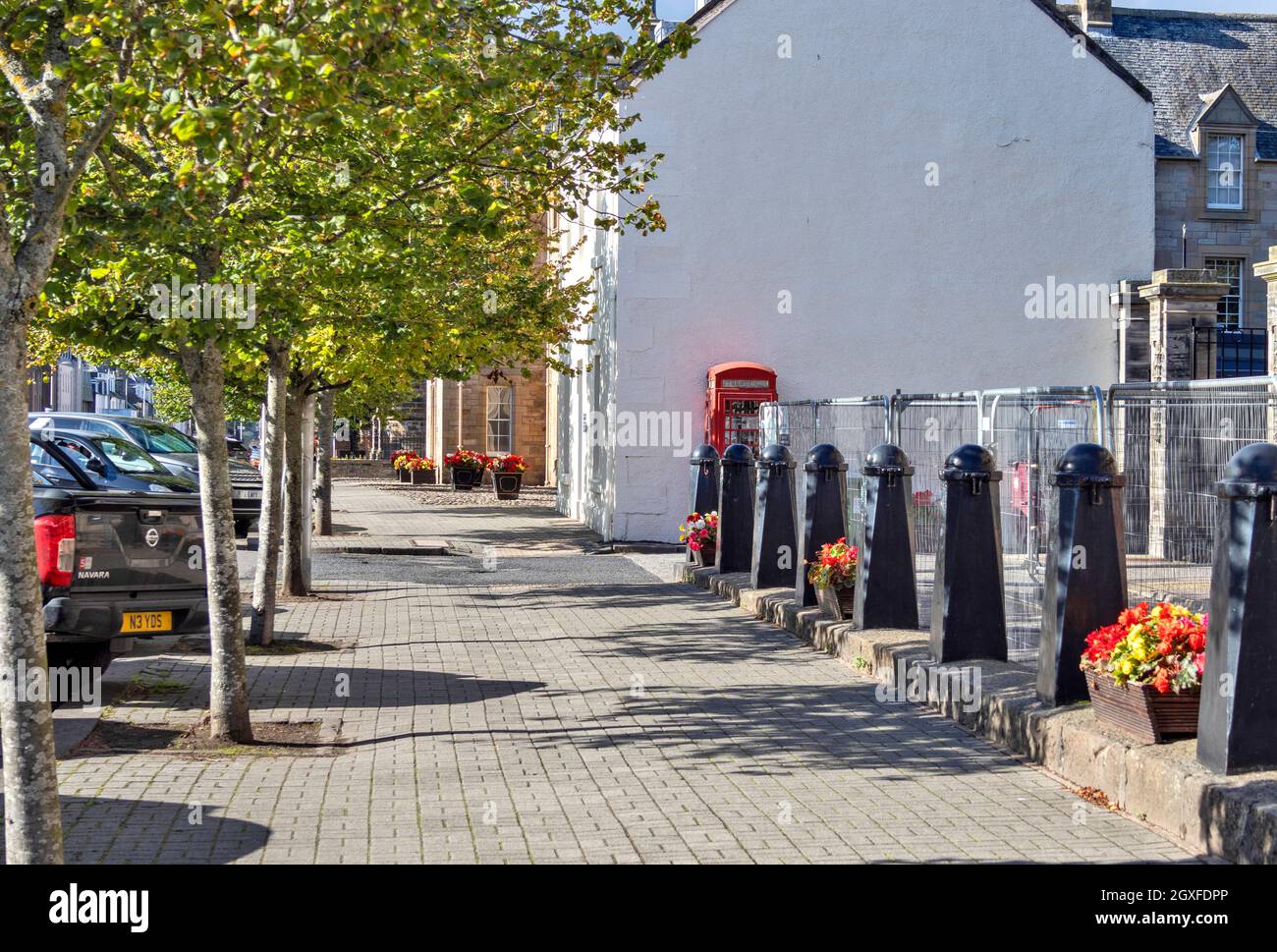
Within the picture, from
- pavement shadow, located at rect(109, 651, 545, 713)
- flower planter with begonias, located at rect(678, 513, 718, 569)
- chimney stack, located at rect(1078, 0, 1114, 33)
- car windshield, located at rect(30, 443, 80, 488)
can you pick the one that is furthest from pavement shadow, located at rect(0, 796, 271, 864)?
chimney stack, located at rect(1078, 0, 1114, 33)

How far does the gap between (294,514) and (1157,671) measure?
10.2 m

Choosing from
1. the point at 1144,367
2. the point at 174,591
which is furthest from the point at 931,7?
the point at 174,591

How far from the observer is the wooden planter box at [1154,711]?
655 centimetres

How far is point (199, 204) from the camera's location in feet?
24.9

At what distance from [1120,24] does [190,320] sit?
3012 cm

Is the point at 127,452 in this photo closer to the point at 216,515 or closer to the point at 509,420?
the point at 216,515

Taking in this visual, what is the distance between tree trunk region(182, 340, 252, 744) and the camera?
840cm

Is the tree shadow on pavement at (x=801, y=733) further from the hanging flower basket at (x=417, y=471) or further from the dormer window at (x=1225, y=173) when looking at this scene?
the hanging flower basket at (x=417, y=471)

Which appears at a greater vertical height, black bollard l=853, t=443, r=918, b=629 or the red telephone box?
the red telephone box

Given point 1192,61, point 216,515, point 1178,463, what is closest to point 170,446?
point 216,515

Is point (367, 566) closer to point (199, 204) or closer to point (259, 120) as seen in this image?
point (199, 204)

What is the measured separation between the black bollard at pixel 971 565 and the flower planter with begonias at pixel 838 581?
8.20 feet

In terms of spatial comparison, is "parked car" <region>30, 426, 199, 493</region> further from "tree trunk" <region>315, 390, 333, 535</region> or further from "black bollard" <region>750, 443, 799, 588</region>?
"tree trunk" <region>315, 390, 333, 535</region>

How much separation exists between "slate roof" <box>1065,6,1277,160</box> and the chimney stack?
21cm
